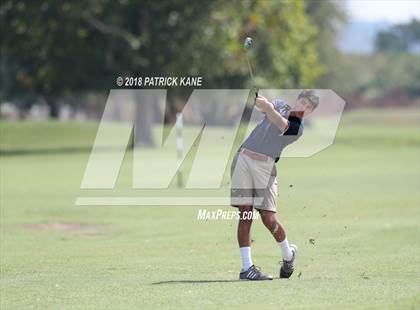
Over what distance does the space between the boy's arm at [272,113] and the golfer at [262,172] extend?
238 millimetres

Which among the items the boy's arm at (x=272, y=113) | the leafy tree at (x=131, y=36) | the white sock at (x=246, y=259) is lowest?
the leafy tree at (x=131, y=36)

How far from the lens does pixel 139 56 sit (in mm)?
53594

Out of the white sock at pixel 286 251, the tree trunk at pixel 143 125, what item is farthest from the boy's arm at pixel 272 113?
the tree trunk at pixel 143 125

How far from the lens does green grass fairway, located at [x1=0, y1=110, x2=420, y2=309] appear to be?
1227cm

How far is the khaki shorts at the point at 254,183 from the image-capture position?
13.7m

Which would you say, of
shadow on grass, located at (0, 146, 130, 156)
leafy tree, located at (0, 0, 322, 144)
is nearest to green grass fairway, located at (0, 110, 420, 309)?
shadow on grass, located at (0, 146, 130, 156)

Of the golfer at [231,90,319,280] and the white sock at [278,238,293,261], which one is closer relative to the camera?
the golfer at [231,90,319,280]

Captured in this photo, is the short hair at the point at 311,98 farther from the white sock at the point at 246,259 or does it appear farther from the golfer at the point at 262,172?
the white sock at the point at 246,259

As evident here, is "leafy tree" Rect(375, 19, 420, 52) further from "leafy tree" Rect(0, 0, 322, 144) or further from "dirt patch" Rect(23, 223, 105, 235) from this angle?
"dirt patch" Rect(23, 223, 105, 235)

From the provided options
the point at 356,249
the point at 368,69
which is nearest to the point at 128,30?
the point at 356,249

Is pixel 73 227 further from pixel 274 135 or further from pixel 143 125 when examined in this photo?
pixel 143 125

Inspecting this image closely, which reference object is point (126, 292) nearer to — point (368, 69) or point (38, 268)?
point (38, 268)

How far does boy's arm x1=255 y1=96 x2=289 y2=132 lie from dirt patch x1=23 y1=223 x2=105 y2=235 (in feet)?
26.1

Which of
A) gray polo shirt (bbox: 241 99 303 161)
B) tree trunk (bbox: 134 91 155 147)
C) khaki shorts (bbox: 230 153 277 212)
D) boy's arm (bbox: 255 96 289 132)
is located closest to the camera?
boy's arm (bbox: 255 96 289 132)
